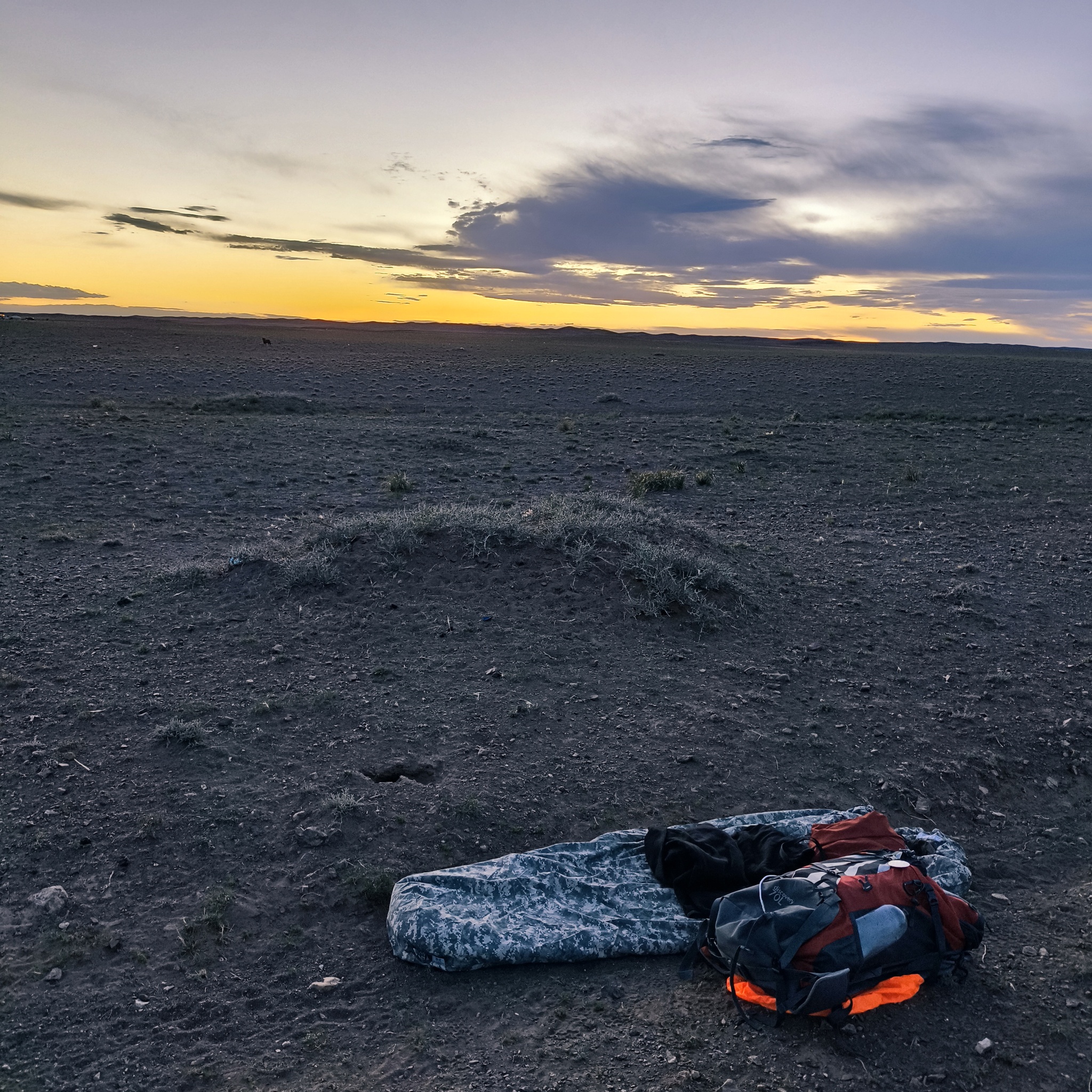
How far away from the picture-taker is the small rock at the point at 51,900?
3.81 meters

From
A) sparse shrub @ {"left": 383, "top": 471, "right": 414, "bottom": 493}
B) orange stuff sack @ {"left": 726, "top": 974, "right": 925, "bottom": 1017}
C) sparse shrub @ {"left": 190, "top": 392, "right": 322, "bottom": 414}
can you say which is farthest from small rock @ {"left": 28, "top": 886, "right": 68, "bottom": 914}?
sparse shrub @ {"left": 190, "top": 392, "right": 322, "bottom": 414}

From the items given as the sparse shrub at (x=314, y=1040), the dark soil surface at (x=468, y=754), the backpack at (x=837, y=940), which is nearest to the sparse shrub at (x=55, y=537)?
the dark soil surface at (x=468, y=754)

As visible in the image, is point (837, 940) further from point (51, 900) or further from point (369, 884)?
point (51, 900)

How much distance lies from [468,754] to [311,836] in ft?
3.77

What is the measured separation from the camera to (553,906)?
12.5 feet

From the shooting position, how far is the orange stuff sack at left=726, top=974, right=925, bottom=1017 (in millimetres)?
3176

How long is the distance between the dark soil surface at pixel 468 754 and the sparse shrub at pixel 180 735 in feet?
0.07

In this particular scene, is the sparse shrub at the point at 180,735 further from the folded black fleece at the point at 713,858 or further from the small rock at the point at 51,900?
the folded black fleece at the point at 713,858

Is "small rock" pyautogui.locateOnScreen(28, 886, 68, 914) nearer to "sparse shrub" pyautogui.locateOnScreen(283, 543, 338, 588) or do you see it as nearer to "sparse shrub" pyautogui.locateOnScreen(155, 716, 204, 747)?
"sparse shrub" pyautogui.locateOnScreen(155, 716, 204, 747)

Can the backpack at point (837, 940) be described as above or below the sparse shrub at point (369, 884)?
above

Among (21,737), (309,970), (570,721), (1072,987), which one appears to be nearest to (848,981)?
(1072,987)

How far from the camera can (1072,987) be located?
3.42m

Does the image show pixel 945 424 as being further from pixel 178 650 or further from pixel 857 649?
pixel 178 650

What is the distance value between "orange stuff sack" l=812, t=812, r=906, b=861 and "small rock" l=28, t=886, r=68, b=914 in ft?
12.2
